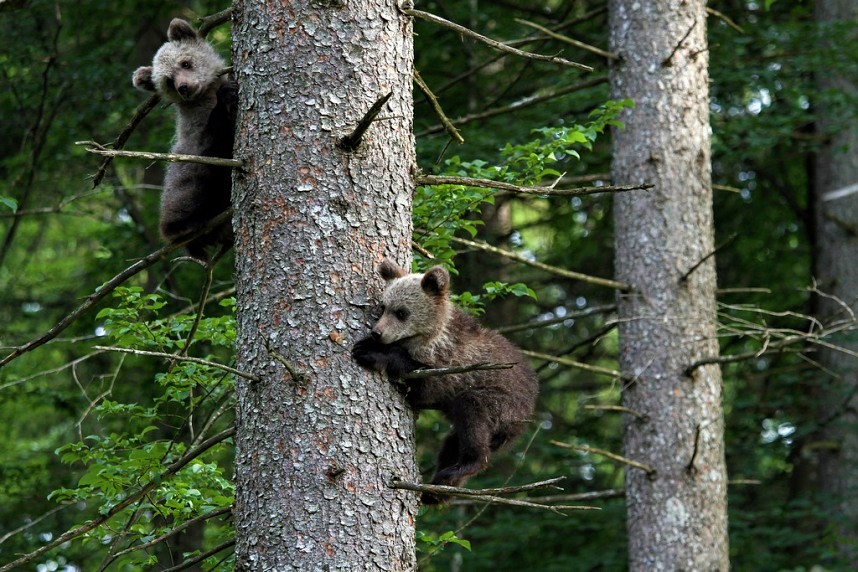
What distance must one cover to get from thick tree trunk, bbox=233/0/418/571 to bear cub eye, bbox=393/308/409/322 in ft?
0.84

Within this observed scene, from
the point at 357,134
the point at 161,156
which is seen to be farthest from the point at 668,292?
the point at 161,156

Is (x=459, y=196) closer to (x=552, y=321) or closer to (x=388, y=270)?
(x=388, y=270)

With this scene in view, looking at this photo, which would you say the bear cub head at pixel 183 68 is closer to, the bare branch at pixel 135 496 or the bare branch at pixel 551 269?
the bare branch at pixel 551 269

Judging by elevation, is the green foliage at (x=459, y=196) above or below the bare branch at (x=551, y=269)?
above

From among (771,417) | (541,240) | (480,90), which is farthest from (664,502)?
(541,240)

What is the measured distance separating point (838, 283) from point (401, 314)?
921 centimetres

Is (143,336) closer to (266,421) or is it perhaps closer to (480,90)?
(266,421)

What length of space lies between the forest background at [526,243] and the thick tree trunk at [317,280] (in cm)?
409

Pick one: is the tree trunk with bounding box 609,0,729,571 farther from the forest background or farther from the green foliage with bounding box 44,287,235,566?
the green foliage with bounding box 44,287,235,566

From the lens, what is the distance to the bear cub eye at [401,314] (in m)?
4.48

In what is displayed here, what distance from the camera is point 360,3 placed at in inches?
169

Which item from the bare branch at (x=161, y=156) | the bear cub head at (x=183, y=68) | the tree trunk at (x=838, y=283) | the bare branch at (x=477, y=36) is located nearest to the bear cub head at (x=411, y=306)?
the bare branch at (x=161, y=156)

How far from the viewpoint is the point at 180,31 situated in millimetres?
6316

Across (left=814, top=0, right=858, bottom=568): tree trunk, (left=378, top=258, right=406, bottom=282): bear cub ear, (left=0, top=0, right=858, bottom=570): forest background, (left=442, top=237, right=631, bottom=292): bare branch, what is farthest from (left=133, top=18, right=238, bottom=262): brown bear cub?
(left=814, top=0, right=858, bottom=568): tree trunk
